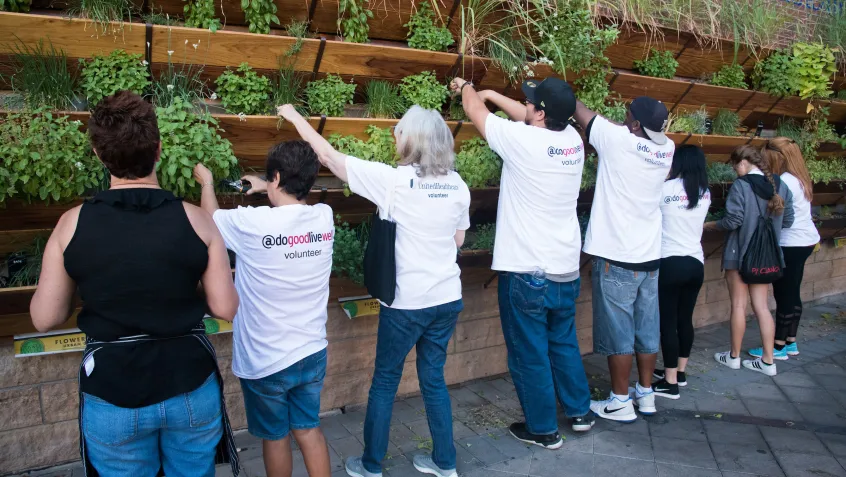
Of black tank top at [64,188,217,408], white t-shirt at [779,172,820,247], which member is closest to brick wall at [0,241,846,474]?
white t-shirt at [779,172,820,247]

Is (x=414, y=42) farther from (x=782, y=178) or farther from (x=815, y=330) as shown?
(x=815, y=330)

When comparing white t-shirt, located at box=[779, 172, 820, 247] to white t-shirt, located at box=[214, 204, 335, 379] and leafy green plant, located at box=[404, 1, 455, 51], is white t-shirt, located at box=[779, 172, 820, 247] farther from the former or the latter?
white t-shirt, located at box=[214, 204, 335, 379]

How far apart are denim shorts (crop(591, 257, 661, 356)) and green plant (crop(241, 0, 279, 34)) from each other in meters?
2.55

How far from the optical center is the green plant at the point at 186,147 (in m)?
3.04

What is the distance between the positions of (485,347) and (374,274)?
2035 millimetres

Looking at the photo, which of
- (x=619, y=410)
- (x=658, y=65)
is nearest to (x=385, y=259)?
(x=619, y=410)

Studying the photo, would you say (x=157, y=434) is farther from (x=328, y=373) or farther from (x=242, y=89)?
(x=328, y=373)

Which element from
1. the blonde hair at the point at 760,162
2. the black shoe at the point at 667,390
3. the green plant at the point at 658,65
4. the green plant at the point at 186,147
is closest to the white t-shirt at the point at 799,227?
the blonde hair at the point at 760,162

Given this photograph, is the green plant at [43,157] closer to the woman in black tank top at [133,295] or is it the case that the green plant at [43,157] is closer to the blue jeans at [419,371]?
the woman in black tank top at [133,295]

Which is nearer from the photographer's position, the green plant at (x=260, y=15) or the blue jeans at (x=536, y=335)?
the green plant at (x=260, y=15)

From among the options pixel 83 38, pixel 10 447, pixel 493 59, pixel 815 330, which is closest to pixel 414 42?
pixel 493 59

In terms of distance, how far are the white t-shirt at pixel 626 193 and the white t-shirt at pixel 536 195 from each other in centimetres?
40

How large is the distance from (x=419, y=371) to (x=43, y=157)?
207 cm

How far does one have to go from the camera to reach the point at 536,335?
12.9ft
